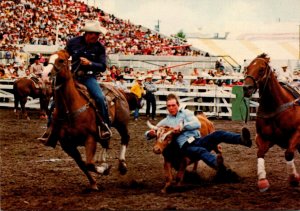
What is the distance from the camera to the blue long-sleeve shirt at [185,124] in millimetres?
7348

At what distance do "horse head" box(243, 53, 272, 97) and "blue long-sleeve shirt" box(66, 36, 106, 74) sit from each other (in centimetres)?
206

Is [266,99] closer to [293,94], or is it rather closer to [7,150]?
[293,94]

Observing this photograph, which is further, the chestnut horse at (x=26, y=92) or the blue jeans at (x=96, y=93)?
the chestnut horse at (x=26, y=92)

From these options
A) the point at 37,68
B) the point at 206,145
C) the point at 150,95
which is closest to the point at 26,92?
the point at 37,68

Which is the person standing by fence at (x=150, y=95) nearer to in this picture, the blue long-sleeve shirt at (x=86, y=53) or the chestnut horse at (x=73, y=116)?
the blue long-sleeve shirt at (x=86, y=53)

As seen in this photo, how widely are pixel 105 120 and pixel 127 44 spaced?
104 feet

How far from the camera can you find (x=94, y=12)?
42.7m

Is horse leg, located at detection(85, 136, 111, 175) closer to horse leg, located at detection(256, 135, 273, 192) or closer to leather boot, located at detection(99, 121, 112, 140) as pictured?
leather boot, located at detection(99, 121, 112, 140)

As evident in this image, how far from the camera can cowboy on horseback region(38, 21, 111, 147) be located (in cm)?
789

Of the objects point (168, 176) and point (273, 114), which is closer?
point (168, 176)

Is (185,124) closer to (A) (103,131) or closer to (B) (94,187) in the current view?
(A) (103,131)

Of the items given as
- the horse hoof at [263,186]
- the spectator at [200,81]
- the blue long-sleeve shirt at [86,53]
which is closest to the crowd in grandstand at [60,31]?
the spectator at [200,81]

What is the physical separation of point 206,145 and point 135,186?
1180 mm

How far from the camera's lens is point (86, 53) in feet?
26.6
